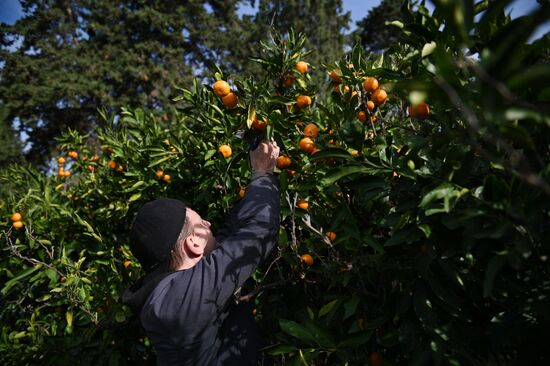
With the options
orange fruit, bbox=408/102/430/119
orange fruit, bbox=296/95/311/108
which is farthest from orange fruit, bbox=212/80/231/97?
orange fruit, bbox=408/102/430/119

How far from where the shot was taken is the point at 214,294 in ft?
4.05

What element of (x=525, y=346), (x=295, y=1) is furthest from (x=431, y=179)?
(x=295, y=1)

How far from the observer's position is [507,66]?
19.4 inches

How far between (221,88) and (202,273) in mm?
697

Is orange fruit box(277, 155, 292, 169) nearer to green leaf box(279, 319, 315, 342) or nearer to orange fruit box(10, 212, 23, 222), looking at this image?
green leaf box(279, 319, 315, 342)

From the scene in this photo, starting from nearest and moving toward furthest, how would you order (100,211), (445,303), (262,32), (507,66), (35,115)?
(507,66) < (445,303) < (100,211) < (35,115) < (262,32)

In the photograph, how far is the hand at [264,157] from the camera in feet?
4.70

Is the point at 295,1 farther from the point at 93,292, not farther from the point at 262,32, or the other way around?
the point at 93,292

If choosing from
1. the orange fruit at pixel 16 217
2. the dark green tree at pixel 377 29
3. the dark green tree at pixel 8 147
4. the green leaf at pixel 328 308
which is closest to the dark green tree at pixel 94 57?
the dark green tree at pixel 8 147

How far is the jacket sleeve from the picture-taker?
49.1 inches

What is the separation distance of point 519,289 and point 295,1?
60.0ft

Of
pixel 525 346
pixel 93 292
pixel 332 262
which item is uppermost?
pixel 332 262

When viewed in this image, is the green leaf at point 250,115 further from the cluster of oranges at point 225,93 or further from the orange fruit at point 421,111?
the orange fruit at point 421,111

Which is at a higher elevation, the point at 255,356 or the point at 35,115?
Result: the point at 35,115
